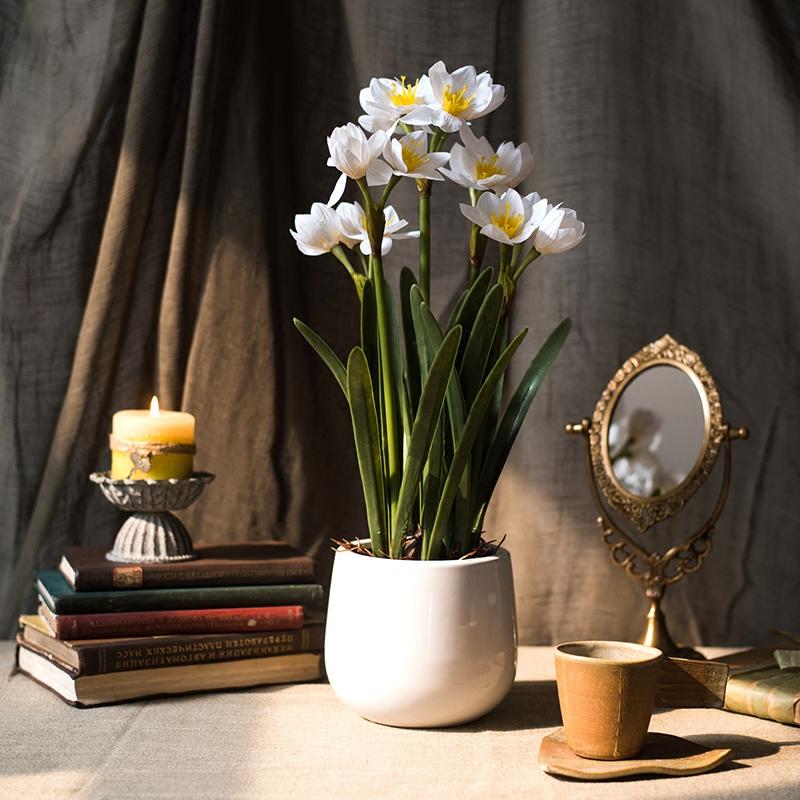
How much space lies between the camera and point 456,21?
130cm

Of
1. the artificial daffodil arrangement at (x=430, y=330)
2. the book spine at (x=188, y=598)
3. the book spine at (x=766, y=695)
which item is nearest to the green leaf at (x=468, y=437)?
the artificial daffodil arrangement at (x=430, y=330)

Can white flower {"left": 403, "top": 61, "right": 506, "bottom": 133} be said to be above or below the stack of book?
above

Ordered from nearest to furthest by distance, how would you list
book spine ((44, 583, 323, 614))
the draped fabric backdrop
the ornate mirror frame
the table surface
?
the table surface → book spine ((44, 583, 323, 614)) → the ornate mirror frame → the draped fabric backdrop

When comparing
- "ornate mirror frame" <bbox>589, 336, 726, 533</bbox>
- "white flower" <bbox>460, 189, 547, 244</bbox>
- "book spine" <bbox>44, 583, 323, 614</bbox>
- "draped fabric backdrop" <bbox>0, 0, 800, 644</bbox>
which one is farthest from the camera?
"draped fabric backdrop" <bbox>0, 0, 800, 644</bbox>

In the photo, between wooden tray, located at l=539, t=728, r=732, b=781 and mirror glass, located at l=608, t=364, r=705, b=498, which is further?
mirror glass, located at l=608, t=364, r=705, b=498

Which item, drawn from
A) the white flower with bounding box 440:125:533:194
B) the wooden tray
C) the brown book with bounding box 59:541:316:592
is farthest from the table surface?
the white flower with bounding box 440:125:533:194

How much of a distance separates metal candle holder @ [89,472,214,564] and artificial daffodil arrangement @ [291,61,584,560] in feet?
0.71

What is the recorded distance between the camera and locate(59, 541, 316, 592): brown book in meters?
1.03

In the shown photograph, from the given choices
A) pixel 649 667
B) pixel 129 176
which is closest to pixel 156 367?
pixel 129 176

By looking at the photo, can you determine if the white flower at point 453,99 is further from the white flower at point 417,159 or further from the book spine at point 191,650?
the book spine at point 191,650

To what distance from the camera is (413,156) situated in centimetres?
90

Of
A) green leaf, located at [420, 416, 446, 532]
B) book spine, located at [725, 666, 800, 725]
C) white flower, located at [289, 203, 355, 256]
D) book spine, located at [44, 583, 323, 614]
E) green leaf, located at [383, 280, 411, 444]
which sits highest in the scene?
white flower, located at [289, 203, 355, 256]

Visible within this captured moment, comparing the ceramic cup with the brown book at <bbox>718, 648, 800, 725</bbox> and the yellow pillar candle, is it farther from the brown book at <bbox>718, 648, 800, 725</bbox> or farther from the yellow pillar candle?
the yellow pillar candle

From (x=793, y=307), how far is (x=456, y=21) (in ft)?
1.75
